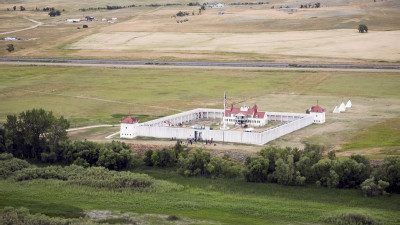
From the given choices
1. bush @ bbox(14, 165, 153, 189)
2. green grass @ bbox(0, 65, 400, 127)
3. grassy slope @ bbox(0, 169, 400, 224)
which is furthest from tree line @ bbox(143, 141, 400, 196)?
green grass @ bbox(0, 65, 400, 127)

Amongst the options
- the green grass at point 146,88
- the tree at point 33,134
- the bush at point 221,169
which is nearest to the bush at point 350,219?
the bush at point 221,169

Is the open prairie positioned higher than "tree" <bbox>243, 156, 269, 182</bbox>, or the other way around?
the open prairie

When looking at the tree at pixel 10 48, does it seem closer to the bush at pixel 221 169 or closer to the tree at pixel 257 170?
the bush at pixel 221 169

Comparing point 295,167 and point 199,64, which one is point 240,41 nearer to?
point 199,64

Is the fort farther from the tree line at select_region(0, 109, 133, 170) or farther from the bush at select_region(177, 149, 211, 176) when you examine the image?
the bush at select_region(177, 149, 211, 176)

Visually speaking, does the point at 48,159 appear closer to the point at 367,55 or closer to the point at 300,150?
the point at 300,150
